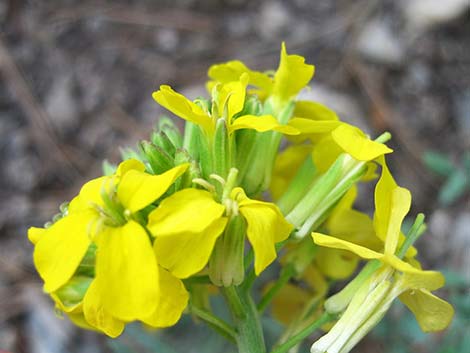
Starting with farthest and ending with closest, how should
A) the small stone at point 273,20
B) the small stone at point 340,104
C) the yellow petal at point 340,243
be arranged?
the small stone at point 273,20
the small stone at point 340,104
the yellow petal at point 340,243

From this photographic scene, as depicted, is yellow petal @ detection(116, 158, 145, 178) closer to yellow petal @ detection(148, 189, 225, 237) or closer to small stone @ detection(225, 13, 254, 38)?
yellow petal @ detection(148, 189, 225, 237)

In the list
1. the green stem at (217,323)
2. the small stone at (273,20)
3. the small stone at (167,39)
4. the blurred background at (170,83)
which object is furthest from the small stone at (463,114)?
the green stem at (217,323)

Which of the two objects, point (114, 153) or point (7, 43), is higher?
point (7, 43)

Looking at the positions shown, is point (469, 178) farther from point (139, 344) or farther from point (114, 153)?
point (114, 153)

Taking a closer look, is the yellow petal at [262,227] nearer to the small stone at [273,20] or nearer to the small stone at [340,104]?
the small stone at [340,104]

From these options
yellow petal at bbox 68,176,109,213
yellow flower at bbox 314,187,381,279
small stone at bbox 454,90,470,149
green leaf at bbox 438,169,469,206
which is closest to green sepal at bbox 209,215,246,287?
yellow petal at bbox 68,176,109,213

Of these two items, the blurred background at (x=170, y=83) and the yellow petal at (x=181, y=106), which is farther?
the blurred background at (x=170, y=83)

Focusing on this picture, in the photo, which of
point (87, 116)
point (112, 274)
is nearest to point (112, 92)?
point (87, 116)
